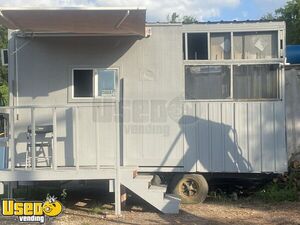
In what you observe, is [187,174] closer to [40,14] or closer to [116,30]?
[116,30]

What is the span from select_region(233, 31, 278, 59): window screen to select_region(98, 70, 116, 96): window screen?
2419mm

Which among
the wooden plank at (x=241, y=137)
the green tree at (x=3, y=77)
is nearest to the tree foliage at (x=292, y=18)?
the green tree at (x=3, y=77)

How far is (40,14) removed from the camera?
7879 millimetres

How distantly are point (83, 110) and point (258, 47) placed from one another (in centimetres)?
358

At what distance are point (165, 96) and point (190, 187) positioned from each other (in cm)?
183

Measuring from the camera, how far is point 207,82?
9.72 metres

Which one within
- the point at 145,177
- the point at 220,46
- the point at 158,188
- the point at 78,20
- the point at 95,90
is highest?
the point at 78,20

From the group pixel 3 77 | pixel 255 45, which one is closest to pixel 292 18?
pixel 3 77

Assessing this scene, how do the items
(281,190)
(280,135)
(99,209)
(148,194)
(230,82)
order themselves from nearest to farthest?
(148,194) → (99,209) → (280,135) → (230,82) → (281,190)

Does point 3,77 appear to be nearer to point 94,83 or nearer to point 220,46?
point 94,83

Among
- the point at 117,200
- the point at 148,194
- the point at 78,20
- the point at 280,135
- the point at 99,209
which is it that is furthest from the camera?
the point at 280,135

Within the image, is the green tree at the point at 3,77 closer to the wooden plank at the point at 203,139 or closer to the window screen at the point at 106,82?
the window screen at the point at 106,82

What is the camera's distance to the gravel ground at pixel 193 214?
320 inches

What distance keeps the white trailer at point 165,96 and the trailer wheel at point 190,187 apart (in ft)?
0.06
